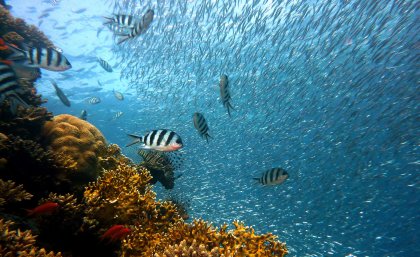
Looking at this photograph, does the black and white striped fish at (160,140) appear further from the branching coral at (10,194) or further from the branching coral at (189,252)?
the branching coral at (10,194)

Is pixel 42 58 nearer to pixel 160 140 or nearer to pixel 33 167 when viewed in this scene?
pixel 33 167

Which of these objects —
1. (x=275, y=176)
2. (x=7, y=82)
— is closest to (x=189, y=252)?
(x=7, y=82)

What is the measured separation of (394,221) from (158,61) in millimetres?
25558

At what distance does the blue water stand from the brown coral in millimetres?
10491

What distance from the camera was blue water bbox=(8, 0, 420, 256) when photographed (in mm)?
16109

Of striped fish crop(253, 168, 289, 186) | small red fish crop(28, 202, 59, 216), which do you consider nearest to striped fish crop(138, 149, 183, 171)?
striped fish crop(253, 168, 289, 186)

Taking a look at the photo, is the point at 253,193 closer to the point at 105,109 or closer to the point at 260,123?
the point at 260,123

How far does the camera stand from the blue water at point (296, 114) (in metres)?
16.1

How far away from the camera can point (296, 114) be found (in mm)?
19406

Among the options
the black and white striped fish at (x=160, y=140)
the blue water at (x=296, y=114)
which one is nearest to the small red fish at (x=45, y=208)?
the black and white striped fish at (x=160, y=140)

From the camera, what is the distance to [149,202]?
5152 mm

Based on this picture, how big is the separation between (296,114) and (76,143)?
16690mm

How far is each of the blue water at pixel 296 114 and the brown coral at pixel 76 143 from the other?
34.4ft

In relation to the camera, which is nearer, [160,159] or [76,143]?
[76,143]
